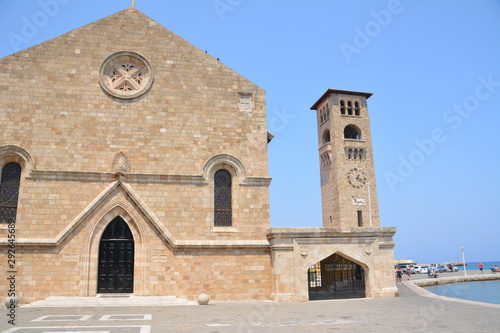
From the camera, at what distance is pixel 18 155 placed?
16656 millimetres

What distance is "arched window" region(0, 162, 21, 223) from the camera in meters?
16.4

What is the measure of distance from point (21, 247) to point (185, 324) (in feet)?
28.7

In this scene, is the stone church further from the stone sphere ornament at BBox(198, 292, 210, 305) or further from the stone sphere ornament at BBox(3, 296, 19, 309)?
the stone sphere ornament at BBox(198, 292, 210, 305)

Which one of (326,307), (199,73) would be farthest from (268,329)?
(199,73)

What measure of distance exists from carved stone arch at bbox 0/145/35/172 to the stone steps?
5.28 m

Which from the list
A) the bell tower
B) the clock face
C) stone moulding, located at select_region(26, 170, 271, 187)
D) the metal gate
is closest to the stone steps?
stone moulding, located at select_region(26, 170, 271, 187)

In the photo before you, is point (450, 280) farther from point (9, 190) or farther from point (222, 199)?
point (9, 190)

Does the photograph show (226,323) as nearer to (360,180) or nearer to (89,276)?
(89,276)

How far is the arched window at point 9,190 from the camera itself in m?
16.4

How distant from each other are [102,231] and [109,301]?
109 inches

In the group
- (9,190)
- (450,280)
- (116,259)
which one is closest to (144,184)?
(116,259)

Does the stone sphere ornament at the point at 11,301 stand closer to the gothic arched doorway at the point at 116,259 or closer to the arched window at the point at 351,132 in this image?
the gothic arched doorway at the point at 116,259

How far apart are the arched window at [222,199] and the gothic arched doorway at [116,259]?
3.71 m

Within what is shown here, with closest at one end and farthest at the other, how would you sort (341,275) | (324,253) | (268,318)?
(268,318), (324,253), (341,275)
